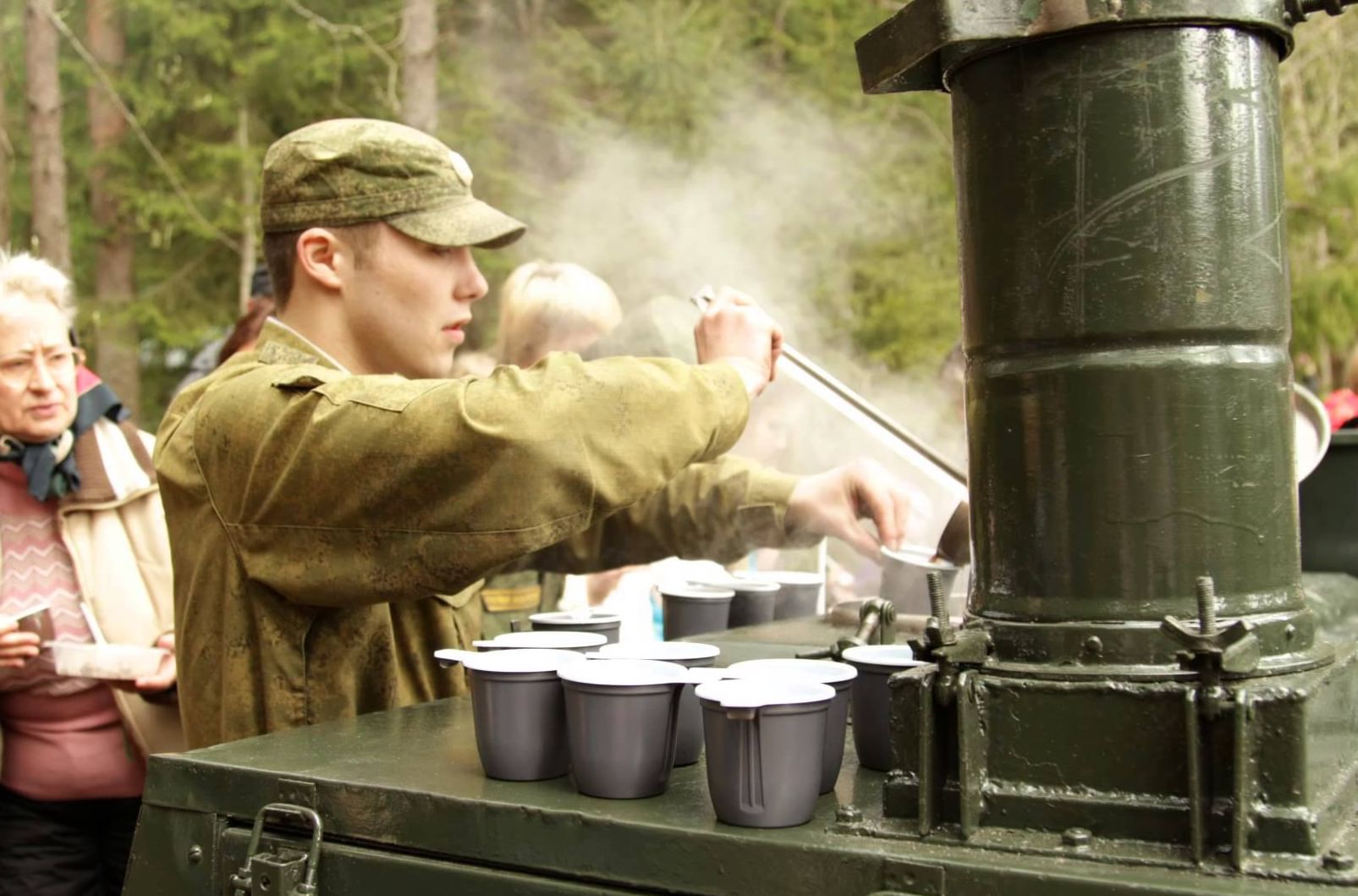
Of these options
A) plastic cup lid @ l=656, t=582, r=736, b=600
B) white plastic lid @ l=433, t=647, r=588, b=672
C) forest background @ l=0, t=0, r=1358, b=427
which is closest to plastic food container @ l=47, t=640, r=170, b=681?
plastic cup lid @ l=656, t=582, r=736, b=600

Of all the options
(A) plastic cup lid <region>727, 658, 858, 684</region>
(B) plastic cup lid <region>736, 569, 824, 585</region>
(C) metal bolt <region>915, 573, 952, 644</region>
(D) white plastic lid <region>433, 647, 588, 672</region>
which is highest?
(C) metal bolt <region>915, 573, 952, 644</region>

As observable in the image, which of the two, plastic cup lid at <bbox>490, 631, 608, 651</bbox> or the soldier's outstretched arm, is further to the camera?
plastic cup lid at <bbox>490, 631, 608, 651</bbox>

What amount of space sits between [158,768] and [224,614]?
1.63ft

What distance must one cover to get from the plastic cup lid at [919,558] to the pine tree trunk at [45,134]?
29.9 feet

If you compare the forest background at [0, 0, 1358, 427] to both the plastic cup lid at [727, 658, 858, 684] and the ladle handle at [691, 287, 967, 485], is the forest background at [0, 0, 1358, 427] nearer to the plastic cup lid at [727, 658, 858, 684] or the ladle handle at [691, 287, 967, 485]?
the ladle handle at [691, 287, 967, 485]

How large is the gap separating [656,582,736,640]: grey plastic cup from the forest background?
323 centimetres

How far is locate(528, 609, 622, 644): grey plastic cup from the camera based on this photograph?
2498 mm

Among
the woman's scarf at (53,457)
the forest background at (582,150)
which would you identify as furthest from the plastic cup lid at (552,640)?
the forest background at (582,150)

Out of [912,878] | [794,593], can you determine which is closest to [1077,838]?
[912,878]

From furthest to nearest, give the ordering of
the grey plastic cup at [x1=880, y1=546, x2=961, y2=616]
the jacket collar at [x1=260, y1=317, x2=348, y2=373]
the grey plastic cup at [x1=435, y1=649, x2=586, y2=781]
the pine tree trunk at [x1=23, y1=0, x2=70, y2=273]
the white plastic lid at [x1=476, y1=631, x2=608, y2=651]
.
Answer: the pine tree trunk at [x1=23, y1=0, x2=70, y2=273] < the grey plastic cup at [x1=880, y1=546, x2=961, y2=616] < the jacket collar at [x1=260, y1=317, x2=348, y2=373] < the white plastic lid at [x1=476, y1=631, x2=608, y2=651] < the grey plastic cup at [x1=435, y1=649, x2=586, y2=781]

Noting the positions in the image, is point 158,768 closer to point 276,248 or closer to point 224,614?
point 224,614

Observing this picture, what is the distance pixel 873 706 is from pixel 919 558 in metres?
1.23

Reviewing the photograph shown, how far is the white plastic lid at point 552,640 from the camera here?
2.20m

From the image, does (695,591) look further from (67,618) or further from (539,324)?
(67,618)
